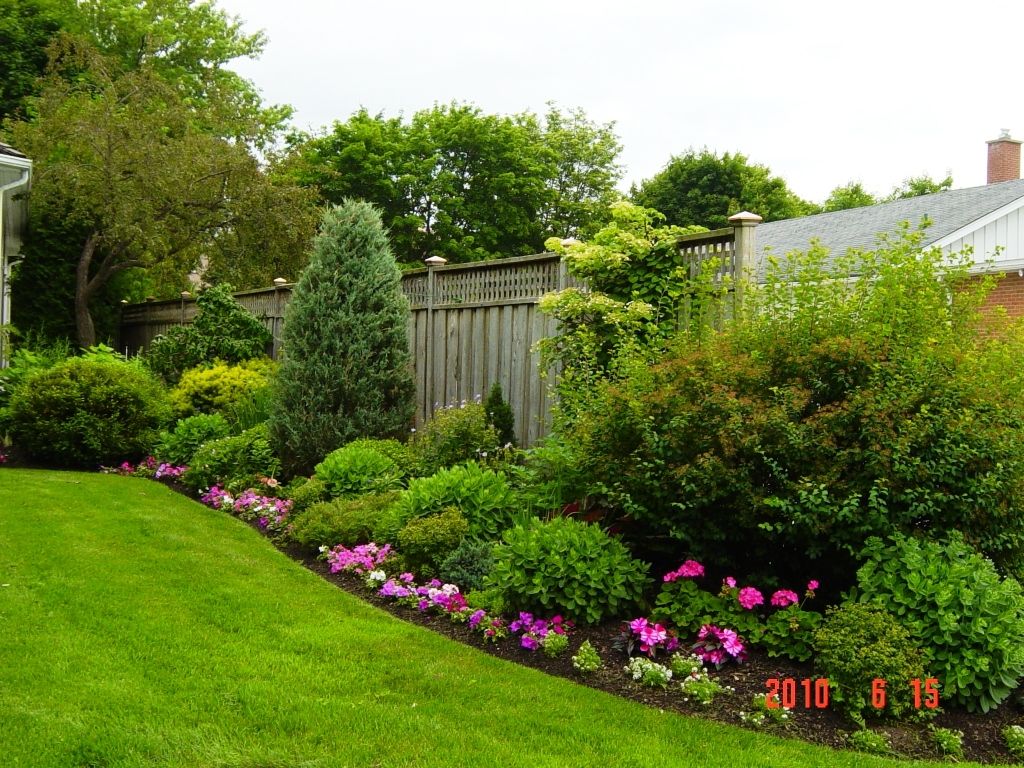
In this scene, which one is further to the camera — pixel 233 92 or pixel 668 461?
pixel 233 92

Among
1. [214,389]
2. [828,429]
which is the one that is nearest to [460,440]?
[828,429]

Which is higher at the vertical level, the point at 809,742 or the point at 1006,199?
the point at 1006,199

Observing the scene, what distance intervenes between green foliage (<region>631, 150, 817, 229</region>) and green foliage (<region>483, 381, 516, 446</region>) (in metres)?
23.5

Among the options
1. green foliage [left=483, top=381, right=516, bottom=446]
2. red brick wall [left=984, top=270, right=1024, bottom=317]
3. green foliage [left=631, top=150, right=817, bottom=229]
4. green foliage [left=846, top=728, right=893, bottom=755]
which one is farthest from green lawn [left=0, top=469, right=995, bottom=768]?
green foliage [left=631, top=150, right=817, bottom=229]

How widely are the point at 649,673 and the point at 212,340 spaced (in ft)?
31.0

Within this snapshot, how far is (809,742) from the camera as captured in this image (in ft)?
11.0

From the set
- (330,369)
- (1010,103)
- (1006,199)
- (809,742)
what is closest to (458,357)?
(330,369)

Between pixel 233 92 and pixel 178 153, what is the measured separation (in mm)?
5047

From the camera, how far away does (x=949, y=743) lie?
3.32 m

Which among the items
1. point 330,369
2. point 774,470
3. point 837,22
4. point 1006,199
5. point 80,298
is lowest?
point 774,470

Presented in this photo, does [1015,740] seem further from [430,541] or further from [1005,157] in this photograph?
[1005,157]

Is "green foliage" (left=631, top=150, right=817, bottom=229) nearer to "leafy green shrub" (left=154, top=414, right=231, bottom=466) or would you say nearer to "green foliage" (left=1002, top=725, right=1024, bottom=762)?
"leafy green shrub" (left=154, top=414, right=231, bottom=466)

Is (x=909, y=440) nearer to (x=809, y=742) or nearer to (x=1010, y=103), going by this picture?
(x=809, y=742)

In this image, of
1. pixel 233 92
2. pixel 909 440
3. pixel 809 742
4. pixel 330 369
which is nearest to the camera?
pixel 809 742
